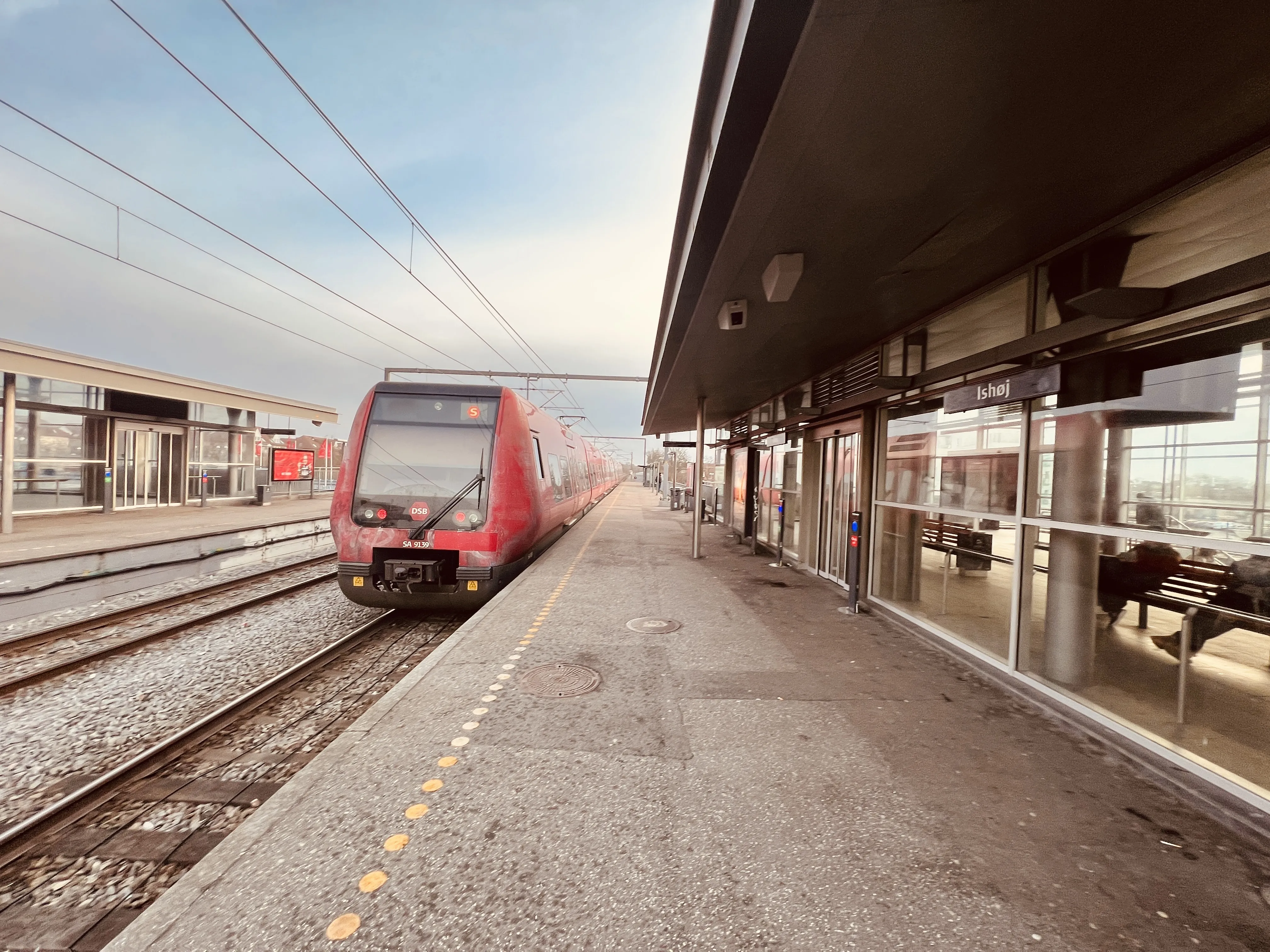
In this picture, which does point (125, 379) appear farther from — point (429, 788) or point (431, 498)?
point (429, 788)

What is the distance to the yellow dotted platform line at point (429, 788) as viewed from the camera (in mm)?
1986

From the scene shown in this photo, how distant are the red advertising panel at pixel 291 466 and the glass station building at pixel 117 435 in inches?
145

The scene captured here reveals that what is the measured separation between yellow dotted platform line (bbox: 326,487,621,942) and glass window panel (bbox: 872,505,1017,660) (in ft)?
14.3

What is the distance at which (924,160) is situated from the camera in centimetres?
293

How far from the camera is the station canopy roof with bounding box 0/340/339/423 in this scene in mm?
13086

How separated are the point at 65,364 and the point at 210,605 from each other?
11999mm

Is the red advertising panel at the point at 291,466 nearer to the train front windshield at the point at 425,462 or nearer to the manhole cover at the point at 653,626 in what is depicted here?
→ the train front windshield at the point at 425,462

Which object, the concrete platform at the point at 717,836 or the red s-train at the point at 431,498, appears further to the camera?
the red s-train at the point at 431,498

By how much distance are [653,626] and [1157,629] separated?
4875 mm

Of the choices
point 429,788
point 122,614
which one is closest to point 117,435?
point 122,614

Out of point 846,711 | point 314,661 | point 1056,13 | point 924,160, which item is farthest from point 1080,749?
point 314,661

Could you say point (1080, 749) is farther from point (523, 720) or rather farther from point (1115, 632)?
point (523, 720)

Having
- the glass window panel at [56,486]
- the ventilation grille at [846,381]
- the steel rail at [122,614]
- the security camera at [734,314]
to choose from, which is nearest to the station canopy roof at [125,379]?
the glass window panel at [56,486]

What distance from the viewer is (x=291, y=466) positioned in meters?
27.3
